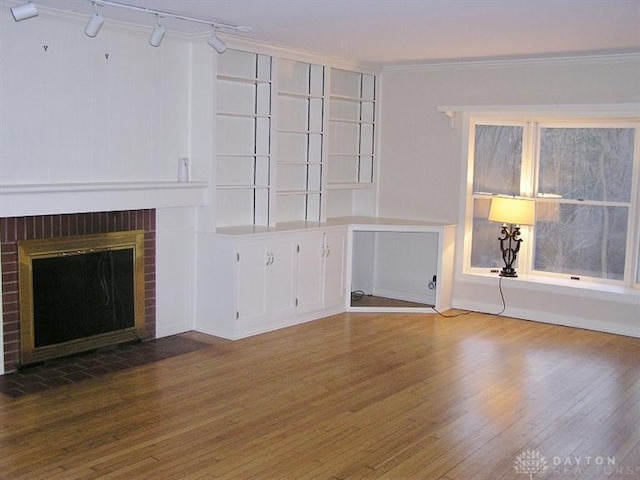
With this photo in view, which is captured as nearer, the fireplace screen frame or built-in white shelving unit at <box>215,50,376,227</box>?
the fireplace screen frame

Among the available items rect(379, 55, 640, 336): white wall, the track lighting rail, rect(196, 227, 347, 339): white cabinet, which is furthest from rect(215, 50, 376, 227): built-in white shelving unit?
the track lighting rail

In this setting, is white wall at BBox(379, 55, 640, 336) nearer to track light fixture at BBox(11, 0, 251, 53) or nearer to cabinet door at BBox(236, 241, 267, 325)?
cabinet door at BBox(236, 241, 267, 325)

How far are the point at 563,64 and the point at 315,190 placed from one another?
8.38 ft

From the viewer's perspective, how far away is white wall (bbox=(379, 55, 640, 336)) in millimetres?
6543

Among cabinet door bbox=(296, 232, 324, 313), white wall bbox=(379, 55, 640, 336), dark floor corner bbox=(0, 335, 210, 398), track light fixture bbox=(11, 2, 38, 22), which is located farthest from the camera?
cabinet door bbox=(296, 232, 324, 313)

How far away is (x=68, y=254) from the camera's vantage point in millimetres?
5363

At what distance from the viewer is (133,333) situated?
5902mm

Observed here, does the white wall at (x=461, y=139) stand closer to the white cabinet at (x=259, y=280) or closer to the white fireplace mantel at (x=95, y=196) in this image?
the white cabinet at (x=259, y=280)

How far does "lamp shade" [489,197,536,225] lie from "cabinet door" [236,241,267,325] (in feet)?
7.92

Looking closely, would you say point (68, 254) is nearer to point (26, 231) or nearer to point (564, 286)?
point (26, 231)

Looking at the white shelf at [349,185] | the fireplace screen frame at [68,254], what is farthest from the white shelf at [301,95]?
the fireplace screen frame at [68,254]

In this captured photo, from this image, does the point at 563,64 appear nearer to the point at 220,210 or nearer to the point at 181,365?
the point at 220,210

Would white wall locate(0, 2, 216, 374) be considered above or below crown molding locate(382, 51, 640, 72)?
below

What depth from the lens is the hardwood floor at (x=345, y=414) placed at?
3.74 meters
